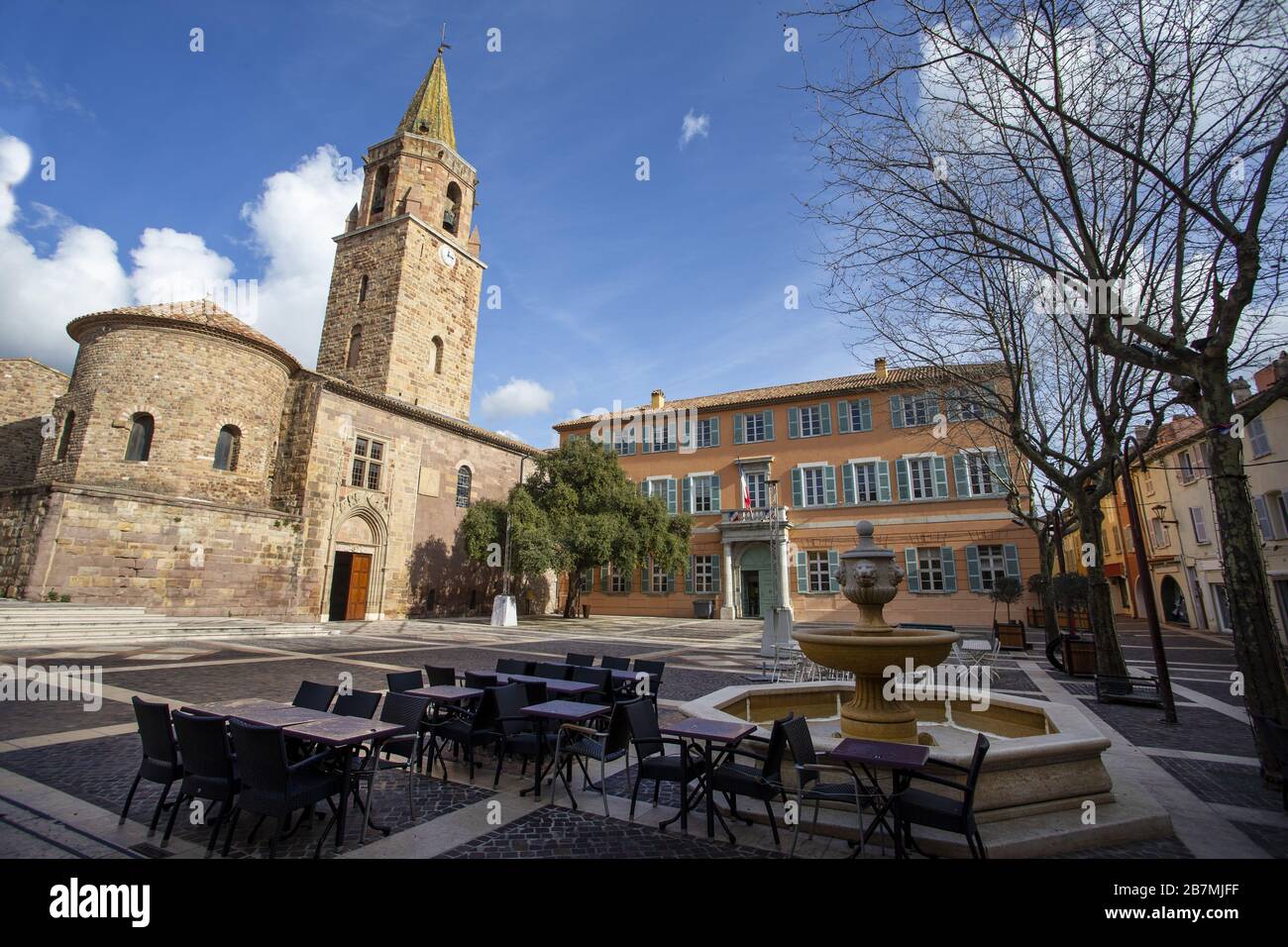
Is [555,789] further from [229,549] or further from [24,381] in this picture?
[24,381]

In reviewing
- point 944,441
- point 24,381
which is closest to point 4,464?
point 24,381

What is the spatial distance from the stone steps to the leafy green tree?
8.70 m

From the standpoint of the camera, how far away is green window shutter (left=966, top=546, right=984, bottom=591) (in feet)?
→ 78.1

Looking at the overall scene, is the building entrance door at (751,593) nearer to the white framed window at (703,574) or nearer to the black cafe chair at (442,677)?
the white framed window at (703,574)

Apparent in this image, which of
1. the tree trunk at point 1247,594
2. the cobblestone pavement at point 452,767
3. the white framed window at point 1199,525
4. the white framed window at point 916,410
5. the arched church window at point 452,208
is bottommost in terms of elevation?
the cobblestone pavement at point 452,767

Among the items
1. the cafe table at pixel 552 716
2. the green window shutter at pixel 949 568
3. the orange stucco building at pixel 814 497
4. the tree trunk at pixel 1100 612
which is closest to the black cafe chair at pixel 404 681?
the cafe table at pixel 552 716

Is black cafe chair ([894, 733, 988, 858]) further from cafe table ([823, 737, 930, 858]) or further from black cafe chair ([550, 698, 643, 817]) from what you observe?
black cafe chair ([550, 698, 643, 817])

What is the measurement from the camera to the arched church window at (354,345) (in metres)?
29.0

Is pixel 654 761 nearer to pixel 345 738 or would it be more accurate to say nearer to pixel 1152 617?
pixel 345 738

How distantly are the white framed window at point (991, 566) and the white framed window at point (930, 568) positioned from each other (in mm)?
1474

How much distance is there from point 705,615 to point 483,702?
22.6 meters

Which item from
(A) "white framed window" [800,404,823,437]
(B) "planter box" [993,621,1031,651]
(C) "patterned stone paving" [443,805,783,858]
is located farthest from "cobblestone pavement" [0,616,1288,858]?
(A) "white framed window" [800,404,823,437]
